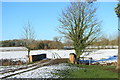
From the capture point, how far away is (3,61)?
19609 millimetres

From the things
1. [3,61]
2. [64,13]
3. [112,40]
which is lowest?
[3,61]

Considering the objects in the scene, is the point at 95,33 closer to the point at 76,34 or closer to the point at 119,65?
the point at 76,34

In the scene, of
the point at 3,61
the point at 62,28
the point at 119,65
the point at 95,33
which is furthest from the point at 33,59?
the point at 119,65

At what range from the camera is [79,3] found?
22.4 m

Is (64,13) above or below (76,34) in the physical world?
above

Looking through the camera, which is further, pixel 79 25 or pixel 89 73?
pixel 79 25

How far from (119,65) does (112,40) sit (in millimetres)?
33051

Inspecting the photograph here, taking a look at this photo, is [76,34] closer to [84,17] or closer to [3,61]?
[84,17]

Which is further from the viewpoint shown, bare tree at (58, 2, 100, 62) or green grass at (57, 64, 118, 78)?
bare tree at (58, 2, 100, 62)

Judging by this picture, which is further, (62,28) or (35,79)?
(62,28)

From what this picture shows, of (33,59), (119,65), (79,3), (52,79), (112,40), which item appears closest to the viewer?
(52,79)

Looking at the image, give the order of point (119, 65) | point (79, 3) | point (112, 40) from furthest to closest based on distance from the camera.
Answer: point (112, 40) → point (79, 3) → point (119, 65)

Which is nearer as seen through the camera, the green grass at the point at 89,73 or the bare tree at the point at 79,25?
the green grass at the point at 89,73

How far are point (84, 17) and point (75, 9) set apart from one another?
150cm
